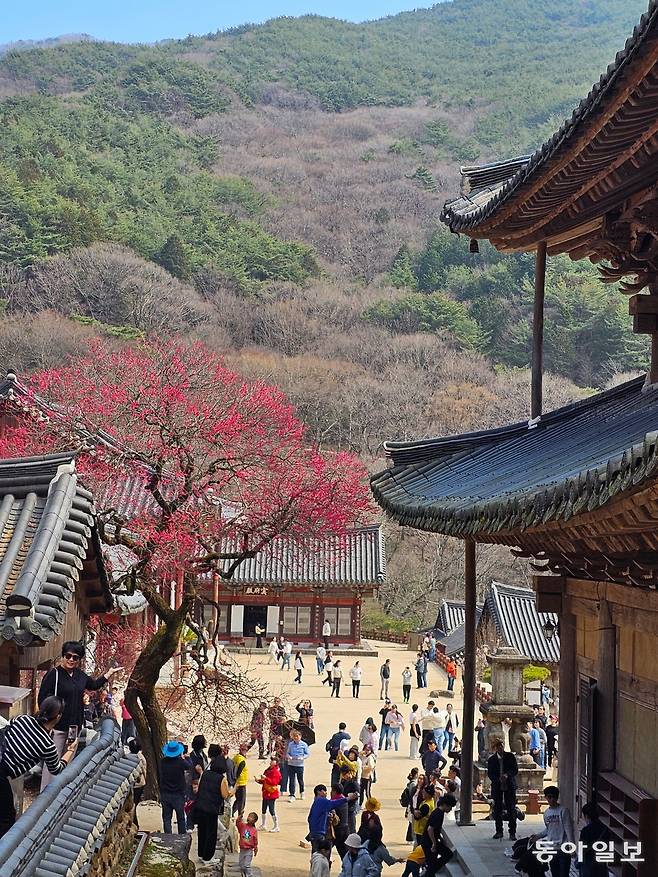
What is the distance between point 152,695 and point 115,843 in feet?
23.2

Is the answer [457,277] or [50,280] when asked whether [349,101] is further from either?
[50,280]

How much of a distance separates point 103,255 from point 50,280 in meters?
3.63

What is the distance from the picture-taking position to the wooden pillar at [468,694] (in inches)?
416

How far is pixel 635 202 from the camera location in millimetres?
8508

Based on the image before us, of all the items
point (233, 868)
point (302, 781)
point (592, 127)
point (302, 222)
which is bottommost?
point (302, 781)

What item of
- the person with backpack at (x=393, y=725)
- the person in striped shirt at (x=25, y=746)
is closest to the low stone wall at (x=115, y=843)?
the person in striped shirt at (x=25, y=746)

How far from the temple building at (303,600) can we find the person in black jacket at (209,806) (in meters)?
25.7

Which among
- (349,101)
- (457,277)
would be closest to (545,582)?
(457,277)

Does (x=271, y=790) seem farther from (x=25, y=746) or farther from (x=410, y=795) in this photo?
(x=25, y=746)

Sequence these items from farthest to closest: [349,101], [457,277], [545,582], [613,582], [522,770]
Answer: [349,101], [457,277], [522,770], [545,582], [613,582]

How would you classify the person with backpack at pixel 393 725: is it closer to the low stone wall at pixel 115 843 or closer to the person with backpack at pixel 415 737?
the person with backpack at pixel 415 737

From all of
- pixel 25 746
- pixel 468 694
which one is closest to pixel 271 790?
pixel 468 694

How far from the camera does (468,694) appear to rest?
1081 centimetres

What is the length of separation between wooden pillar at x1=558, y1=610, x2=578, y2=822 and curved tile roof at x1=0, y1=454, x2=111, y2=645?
14.2ft
